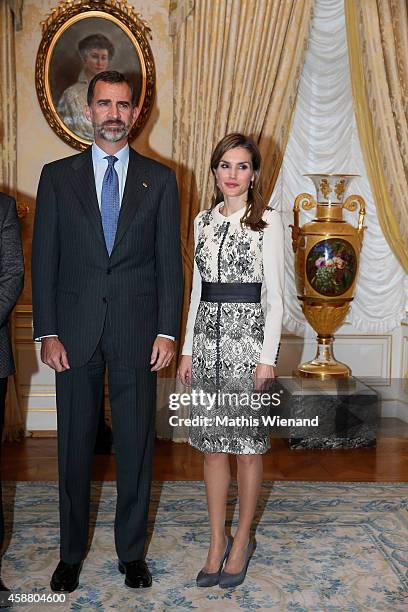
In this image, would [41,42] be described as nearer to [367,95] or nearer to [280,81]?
[280,81]

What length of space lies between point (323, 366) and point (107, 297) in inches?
101

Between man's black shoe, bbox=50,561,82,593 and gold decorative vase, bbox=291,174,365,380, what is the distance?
2.43 meters

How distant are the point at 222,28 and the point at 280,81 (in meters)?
0.50

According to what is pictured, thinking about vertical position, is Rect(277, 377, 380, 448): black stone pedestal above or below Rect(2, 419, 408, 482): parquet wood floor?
above

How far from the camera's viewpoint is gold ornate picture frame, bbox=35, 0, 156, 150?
4.63m

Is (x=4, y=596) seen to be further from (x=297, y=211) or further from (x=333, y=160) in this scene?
(x=333, y=160)

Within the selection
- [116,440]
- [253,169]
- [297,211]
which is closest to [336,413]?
[297,211]

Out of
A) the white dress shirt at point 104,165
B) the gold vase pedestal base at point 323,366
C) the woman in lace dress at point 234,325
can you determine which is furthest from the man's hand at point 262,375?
the gold vase pedestal base at point 323,366

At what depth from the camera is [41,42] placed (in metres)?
4.63

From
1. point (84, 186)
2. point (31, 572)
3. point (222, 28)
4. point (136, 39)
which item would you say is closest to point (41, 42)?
point (136, 39)

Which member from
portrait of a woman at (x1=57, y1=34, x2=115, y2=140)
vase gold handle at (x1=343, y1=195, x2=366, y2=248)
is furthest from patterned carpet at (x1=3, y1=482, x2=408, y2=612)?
portrait of a woman at (x1=57, y1=34, x2=115, y2=140)

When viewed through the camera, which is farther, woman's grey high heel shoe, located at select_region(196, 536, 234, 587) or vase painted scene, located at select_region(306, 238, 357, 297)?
vase painted scene, located at select_region(306, 238, 357, 297)

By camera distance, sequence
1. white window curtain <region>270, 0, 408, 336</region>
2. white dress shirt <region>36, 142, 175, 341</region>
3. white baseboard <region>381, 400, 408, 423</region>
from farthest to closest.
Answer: white baseboard <region>381, 400, 408, 423</region> < white window curtain <region>270, 0, 408, 336</region> < white dress shirt <region>36, 142, 175, 341</region>

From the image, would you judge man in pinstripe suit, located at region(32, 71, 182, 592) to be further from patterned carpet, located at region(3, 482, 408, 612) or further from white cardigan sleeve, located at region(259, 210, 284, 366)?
white cardigan sleeve, located at region(259, 210, 284, 366)
